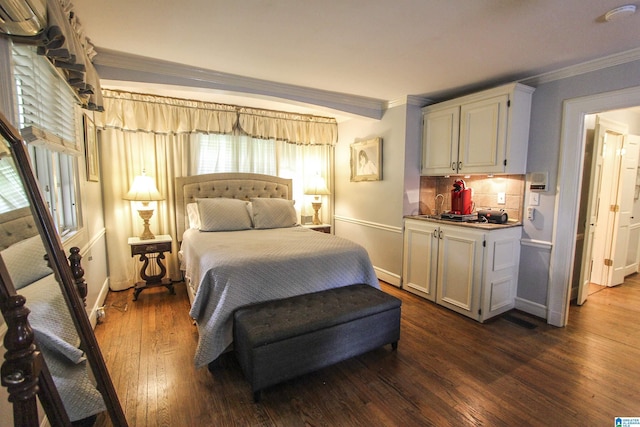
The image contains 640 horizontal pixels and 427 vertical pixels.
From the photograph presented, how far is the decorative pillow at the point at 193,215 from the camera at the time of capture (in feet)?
11.8

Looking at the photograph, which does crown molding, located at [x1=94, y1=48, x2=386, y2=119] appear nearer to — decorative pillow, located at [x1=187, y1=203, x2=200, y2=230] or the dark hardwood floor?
decorative pillow, located at [x1=187, y1=203, x2=200, y2=230]

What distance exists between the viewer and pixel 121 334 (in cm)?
257

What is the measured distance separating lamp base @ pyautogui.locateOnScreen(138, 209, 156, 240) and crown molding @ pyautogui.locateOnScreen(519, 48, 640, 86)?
424 cm

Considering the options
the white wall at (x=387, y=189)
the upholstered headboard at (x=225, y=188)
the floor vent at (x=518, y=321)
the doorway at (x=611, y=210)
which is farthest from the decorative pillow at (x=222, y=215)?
the doorway at (x=611, y=210)

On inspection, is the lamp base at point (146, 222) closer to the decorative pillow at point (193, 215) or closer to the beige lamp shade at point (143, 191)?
the beige lamp shade at point (143, 191)

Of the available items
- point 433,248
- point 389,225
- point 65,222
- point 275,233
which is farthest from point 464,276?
point 65,222

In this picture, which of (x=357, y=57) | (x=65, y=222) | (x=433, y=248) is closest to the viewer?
(x=65, y=222)

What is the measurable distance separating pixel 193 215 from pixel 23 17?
102 inches

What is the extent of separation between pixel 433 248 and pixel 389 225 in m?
0.72

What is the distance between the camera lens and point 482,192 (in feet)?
11.3

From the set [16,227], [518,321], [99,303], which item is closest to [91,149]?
[99,303]

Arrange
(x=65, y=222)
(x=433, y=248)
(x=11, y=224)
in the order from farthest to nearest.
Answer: (x=433, y=248) < (x=65, y=222) < (x=11, y=224)

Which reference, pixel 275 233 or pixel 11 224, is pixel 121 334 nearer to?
pixel 275 233

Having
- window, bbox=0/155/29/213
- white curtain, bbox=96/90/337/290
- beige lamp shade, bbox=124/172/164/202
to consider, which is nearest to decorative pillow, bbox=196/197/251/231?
beige lamp shade, bbox=124/172/164/202
